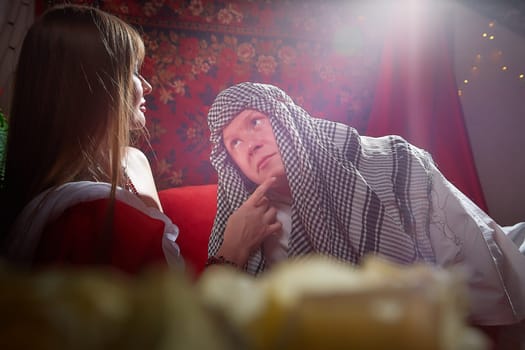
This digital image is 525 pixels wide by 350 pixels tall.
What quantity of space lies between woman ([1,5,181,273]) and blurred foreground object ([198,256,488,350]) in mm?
382

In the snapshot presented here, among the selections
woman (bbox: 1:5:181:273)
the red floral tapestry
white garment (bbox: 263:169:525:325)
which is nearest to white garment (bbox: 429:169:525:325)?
white garment (bbox: 263:169:525:325)

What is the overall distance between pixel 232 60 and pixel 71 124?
0.84 meters

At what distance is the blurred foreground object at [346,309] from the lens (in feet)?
0.39

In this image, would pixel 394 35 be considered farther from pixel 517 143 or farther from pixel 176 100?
pixel 176 100

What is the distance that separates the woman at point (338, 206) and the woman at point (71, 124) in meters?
0.14

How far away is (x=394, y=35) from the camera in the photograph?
157 centimetres

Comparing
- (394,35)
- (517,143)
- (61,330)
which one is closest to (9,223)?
(61,330)

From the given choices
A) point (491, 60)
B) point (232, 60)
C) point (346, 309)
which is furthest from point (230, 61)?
point (346, 309)

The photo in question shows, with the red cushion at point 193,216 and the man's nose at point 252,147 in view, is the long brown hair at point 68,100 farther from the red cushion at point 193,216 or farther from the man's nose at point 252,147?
the red cushion at point 193,216

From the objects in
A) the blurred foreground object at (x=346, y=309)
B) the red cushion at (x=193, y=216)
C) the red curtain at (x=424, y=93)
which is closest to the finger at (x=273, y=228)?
the red cushion at (x=193, y=216)

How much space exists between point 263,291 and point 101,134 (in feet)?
1.74

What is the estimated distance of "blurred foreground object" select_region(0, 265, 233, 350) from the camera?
0.11 meters

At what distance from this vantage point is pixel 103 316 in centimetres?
12

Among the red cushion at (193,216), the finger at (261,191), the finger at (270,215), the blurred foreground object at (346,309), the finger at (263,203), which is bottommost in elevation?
the red cushion at (193,216)
